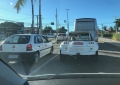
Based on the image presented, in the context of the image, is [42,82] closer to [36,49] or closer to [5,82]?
[5,82]

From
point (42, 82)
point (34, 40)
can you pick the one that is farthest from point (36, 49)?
point (42, 82)

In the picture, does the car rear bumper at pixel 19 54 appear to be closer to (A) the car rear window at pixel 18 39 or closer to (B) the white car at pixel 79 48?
(A) the car rear window at pixel 18 39

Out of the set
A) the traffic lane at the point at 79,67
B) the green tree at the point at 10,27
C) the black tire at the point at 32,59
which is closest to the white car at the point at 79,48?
the traffic lane at the point at 79,67

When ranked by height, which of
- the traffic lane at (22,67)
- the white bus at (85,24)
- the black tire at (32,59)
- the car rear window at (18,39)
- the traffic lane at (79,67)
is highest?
the white bus at (85,24)

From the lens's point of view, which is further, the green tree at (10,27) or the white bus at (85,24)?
the green tree at (10,27)

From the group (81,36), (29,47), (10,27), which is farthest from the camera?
(10,27)

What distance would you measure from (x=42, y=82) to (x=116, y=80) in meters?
1.81

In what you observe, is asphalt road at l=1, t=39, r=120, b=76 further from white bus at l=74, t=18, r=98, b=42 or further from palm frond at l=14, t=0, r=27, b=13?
palm frond at l=14, t=0, r=27, b=13

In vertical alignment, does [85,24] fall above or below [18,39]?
above

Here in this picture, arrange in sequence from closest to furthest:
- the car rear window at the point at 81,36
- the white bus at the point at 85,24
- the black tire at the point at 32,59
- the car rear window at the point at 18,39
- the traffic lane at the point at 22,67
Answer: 1. the traffic lane at the point at 22,67
2. the black tire at the point at 32,59
3. the car rear window at the point at 18,39
4. the car rear window at the point at 81,36
5. the white bus at the point at 85,24

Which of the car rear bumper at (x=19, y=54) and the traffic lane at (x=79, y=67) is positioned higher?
the car rear bumper at (x=19, y=54)

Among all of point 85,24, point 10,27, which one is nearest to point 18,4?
point 85,24

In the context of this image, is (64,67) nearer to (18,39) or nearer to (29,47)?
(29,47)

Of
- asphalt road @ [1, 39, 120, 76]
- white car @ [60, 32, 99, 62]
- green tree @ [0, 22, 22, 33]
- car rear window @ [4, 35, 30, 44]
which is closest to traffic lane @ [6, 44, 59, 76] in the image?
asphalt road @ [1, 39, 120, 76]
